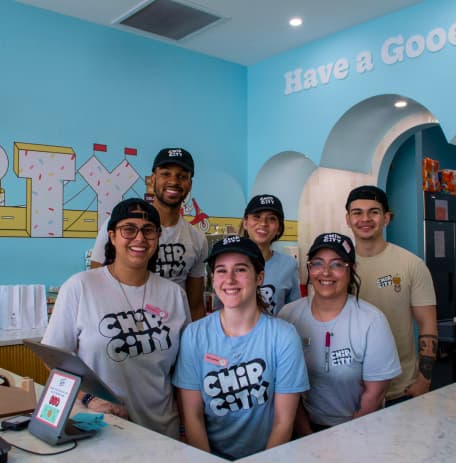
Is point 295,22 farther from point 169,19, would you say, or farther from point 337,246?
point 337,246

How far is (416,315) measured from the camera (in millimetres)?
2656

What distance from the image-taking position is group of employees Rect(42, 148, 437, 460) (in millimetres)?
1976

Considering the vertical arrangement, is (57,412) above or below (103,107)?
below

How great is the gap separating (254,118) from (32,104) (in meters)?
2.20

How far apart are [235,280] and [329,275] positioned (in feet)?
1.29

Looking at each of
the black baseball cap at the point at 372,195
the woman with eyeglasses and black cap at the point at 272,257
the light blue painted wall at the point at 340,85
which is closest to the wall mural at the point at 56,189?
the light blue painted wall at the point at 340,85

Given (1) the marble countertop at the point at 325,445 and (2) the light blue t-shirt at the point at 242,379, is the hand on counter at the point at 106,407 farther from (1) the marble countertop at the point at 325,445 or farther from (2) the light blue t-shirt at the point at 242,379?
(2) the light blue t-shirt at the point at 242,379

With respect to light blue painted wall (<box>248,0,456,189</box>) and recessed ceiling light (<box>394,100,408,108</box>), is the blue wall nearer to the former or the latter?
light blue painted wall (<box>248,0,456,189</box>)

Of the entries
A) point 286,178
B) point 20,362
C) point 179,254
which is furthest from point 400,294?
point 286,178

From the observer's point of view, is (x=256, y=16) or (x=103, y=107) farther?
(x=103, y=107)

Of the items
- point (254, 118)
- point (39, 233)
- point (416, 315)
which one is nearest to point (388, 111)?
point (254, 118)

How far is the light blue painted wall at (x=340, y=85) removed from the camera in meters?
4.07

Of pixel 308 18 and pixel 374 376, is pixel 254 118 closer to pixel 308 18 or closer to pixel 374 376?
pixel 308 18

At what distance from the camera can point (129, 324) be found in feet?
6.63
